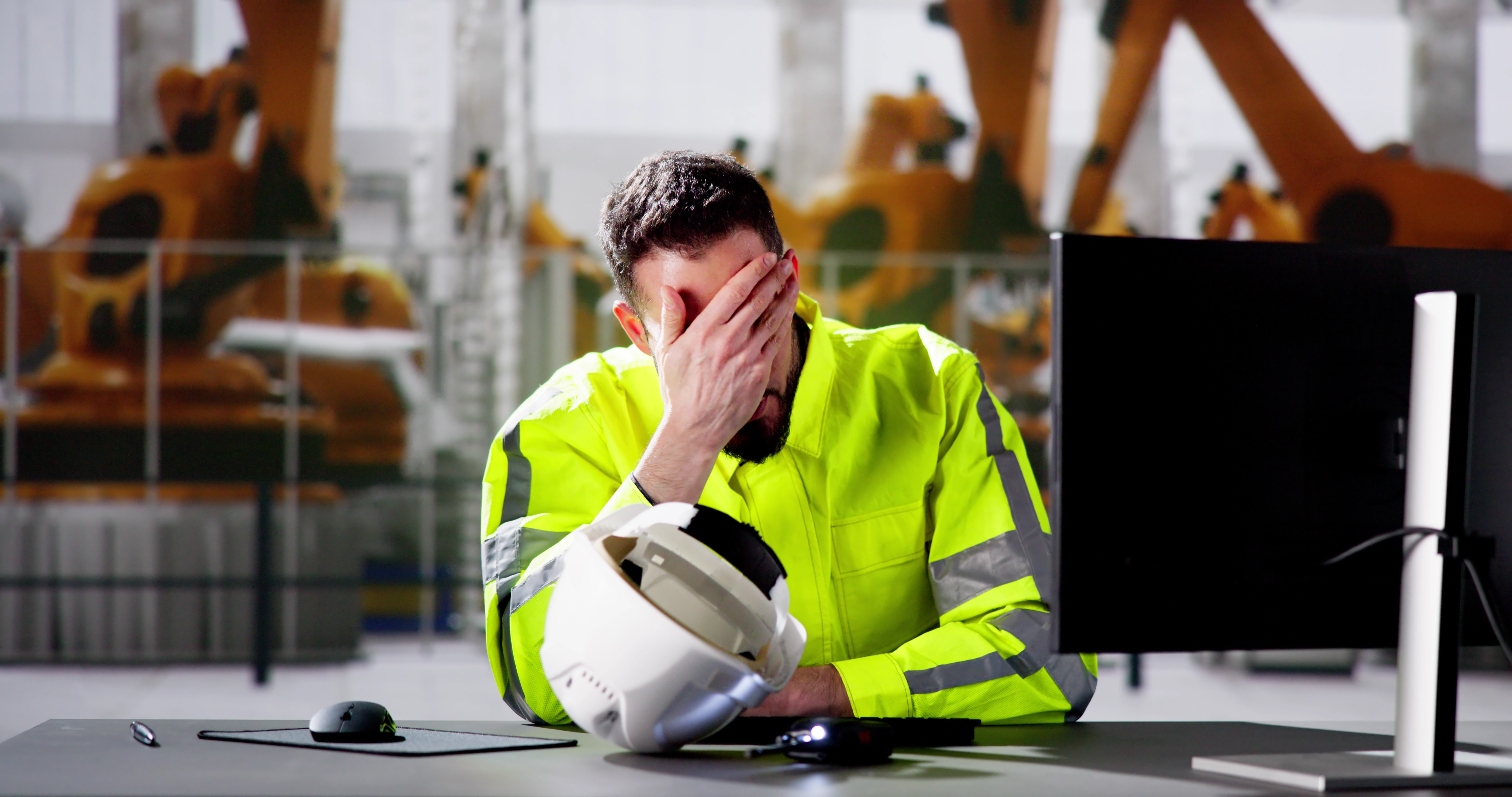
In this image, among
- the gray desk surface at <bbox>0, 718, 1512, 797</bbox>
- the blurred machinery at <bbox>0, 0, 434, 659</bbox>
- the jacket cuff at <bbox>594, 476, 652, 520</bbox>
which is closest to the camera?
the gray desk surface at <bbox>0, 718, 1512, 797</bbox>

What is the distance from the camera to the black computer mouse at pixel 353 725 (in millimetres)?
1050

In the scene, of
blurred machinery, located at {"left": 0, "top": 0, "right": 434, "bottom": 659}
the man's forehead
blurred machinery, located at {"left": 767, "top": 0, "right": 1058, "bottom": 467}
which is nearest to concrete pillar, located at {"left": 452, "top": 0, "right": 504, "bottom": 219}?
blurred machinery, located at {"left": 0, "top": 0, "right": 434, "bottom": 659}

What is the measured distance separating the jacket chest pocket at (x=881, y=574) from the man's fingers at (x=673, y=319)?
30cm

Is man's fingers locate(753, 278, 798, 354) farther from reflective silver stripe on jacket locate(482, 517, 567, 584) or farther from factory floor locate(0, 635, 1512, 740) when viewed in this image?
factory floor locate(0, 635, 1512, 740)

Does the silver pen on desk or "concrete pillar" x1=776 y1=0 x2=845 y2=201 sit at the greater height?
"concrete pillar" x1=776 y1=0 x2=845 y2=201

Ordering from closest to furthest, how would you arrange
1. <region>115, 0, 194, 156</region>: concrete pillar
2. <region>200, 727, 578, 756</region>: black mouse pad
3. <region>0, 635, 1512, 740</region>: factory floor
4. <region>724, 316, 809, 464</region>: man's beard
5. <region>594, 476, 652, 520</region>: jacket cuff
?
<region>200, 727, 578, 756</region>: black mouse pad → <region>594, 476, 652, 520</region>: jacket cuff → <region>724, 316, 809, 464</region>: man's beard → <region>0, 635, 1512, 740</region>: factory floor → <region>115, 0, 194, 156</region>: concrete pillar

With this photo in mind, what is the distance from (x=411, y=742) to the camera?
1044 mm

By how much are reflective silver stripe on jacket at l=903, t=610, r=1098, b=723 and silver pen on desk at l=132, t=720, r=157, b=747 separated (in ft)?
2.12

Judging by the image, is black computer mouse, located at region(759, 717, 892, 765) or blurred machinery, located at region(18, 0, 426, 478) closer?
black computer mouse, located at region(759, 717, 892, 765)

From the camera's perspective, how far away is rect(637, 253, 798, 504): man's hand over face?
1271 millimetres

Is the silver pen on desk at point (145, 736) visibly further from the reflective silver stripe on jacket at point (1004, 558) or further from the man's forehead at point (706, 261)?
the reflective silver stripe on jacket at point (1004, 558)

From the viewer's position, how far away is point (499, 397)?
5.18 meters

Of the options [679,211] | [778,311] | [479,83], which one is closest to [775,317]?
[778,311]

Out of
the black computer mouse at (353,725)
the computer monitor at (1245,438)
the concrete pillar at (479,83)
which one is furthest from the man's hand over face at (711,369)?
the concrete pillar at (479,83)
